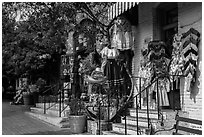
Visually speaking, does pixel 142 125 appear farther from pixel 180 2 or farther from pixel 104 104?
pixel 180 2

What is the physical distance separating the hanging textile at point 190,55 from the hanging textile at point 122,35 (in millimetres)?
2404

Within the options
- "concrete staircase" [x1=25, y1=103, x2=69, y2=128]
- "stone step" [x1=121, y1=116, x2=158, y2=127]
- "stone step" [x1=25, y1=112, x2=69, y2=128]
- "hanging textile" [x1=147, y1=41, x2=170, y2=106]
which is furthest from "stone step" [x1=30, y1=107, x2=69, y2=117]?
"hanging textile" [x1=147, y1=41, x2=170, y2=106]

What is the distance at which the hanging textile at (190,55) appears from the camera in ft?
20.9

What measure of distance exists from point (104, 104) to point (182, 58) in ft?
10.4

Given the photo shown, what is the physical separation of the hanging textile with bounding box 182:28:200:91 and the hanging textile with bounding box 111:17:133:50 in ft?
7.89

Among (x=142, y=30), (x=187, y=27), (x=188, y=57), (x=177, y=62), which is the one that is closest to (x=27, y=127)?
(x=142, y=30)

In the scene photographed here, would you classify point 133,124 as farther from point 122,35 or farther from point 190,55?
point 122,35

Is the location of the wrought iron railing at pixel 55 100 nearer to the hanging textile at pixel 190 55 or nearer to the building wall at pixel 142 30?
the building wall at pixel 142 30

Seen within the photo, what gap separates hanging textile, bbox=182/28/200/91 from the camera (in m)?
6.36

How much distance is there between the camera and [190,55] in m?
6.36

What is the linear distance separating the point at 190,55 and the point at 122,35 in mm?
2714

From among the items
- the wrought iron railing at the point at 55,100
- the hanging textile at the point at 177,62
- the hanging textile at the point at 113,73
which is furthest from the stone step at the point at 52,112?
the hanging textile at the point at 177,62

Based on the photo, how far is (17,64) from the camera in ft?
51.4

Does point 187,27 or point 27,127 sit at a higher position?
point 187,27
